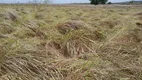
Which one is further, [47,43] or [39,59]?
[47,43]

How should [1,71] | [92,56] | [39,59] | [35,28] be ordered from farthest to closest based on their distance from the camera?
1. [35,28]
2. [92,56]
3. [39,59]
4. [1,71]

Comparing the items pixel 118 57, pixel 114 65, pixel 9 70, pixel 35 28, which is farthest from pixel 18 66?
pixel 35 28

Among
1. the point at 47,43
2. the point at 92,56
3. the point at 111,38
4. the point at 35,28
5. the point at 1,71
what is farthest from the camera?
the point at 35,28

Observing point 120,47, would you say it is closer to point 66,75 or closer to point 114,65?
point 114,65

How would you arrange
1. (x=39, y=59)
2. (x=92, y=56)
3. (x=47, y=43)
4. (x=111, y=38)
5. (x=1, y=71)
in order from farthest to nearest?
(x=111, y=38), (x=47, y=43), (x=92, y=56), (x=39, y=59), (x=1, y=71)

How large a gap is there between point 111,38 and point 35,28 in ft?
3.63

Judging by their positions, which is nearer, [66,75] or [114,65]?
[66,75]

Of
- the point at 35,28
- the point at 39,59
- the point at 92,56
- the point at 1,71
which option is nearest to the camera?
the point at 1,71

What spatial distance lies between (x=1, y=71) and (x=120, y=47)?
4.41 ft

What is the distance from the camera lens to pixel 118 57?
2.43 meters

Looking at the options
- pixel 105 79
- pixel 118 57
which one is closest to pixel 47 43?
pixel 118 57

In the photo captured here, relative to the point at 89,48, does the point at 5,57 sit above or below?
above

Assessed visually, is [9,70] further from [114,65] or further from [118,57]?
[118,57]

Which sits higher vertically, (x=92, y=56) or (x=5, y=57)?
(x=5, y=57)
